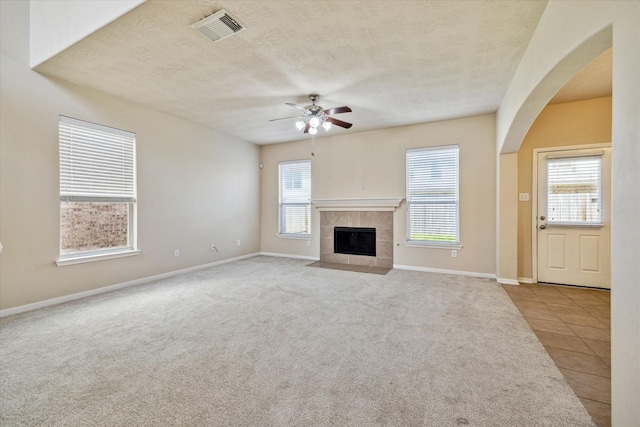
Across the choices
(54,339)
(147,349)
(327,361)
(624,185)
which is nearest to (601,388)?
(624,185)

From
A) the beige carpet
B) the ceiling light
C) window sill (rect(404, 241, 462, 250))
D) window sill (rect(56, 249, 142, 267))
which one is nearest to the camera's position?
the beige carpet

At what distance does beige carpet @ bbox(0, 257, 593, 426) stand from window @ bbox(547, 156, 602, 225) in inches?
74.1

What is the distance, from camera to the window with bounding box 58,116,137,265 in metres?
3.45

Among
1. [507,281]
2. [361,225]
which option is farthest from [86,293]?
[507,281]

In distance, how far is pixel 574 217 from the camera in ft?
13.4

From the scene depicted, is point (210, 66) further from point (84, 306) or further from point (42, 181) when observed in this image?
point (84, 306)

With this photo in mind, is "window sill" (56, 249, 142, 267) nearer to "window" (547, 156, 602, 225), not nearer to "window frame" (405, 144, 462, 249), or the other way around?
"window frame" (405, 144, 462, 249)

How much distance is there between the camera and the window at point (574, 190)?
3.96 metres

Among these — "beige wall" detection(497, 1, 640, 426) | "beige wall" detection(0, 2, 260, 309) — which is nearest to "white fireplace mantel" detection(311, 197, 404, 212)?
"beige wall" detection(0, 2, 260, 309)

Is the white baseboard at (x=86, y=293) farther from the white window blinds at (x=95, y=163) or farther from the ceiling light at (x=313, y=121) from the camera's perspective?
the ceiling light at (x=313, y=121)

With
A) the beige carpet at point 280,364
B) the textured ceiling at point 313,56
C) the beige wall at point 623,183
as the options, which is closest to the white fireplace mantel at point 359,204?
the textured ceiling at point 313,56

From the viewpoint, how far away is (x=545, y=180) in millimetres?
4230

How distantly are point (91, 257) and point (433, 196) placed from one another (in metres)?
5.51

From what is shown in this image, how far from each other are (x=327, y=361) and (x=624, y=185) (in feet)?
6.66
